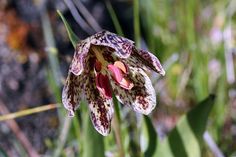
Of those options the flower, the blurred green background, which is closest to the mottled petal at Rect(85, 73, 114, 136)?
the flower

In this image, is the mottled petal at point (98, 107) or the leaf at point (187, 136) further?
the leaf at point (187, 136)

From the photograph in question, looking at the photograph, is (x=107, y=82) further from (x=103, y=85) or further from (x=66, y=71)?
(x=66, y=71)

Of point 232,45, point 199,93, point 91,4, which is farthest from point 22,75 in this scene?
point 232,45

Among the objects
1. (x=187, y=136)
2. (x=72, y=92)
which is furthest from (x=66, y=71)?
(x=72, y=92)

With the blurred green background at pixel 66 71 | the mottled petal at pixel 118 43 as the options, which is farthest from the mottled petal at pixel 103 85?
the blurred green background at pixel 66 71

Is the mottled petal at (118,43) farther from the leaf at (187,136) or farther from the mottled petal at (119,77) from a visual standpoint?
the leaf at (187,136)

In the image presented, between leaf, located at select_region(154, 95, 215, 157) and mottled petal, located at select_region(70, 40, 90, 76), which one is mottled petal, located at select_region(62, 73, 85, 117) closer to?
mottled petal, located at select_region(70, 40, 90, 76)
